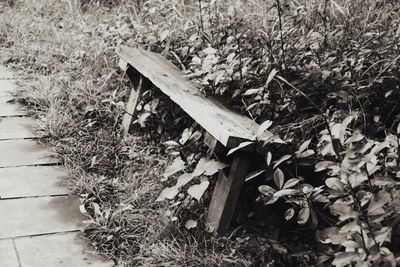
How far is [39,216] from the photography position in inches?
129

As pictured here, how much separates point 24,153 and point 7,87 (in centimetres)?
112

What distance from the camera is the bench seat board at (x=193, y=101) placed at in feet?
9.46

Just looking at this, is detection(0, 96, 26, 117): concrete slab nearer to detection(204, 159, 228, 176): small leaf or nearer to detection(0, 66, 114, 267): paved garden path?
detection(0, 66, 114, 267): paved garden path

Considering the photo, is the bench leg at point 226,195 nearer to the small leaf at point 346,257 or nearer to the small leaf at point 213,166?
the small leaf at point 213,166

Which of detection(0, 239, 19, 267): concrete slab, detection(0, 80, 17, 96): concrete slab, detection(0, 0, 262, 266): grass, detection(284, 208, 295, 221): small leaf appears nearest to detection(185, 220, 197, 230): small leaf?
detection(0, 0, 262, 266): grass

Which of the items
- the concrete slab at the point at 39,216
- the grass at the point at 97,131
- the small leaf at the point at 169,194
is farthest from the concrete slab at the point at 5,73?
the small leaf at the point at 169,194

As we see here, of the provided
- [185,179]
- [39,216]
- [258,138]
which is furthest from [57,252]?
[258,138]

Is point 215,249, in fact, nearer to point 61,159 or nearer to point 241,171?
point 241,171

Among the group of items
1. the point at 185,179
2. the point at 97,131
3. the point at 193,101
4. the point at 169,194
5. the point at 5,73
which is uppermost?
the point at 193,101

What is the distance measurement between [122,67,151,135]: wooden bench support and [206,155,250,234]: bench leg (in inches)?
49.0

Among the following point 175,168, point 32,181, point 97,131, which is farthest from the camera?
point 97,131

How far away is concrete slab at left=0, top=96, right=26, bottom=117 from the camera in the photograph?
4.41 metres

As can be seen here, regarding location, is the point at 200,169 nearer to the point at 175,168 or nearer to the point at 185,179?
the point at 185,179

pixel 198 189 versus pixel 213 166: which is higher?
pixel 213 166
